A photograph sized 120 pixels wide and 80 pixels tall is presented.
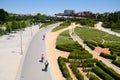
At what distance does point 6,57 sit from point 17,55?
2033 millimetres

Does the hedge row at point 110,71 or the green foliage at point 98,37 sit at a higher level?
the hedge row at point 110,71

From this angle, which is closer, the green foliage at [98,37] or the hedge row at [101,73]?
the hedge row at [101,73]

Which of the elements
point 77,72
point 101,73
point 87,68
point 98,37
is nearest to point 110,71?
point 101,73

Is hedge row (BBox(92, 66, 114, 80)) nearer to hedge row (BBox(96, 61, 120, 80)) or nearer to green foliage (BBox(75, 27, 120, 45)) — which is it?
hedge row (BBox(96, 61, 120, 80))

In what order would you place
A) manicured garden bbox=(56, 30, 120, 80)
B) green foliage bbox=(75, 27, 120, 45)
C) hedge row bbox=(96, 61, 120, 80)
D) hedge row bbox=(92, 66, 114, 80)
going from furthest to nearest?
green foliage bbox=(75, 27, 120, 45) → manicured garden bbox=(56, 30, 120, 80) → hedge row bbox=(96, 61, 120, 80) → hedge row bbox=(92, 66, 114, 80)

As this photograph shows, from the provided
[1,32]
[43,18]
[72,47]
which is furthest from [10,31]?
[43,18]

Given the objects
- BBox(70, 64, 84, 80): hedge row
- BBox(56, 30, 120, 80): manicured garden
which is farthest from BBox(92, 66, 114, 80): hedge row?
BBox(70, 64, 84, 80): hedge row

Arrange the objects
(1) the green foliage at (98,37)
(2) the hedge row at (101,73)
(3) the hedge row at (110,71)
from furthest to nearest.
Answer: (1) the green foliage at (98,37), (3) the hedge row at (110,71), (2) the hedge row at (101,73)

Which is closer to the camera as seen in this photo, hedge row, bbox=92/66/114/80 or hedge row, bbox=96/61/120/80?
hedge row, bbox=92/66/114/80

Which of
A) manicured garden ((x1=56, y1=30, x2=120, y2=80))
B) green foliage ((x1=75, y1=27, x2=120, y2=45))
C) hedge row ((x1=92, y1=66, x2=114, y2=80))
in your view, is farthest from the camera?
green foliage ((x1=75, y1=27, x2=120, y2=45))

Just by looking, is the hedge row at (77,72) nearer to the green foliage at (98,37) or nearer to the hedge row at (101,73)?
the hedge row at (101,73)

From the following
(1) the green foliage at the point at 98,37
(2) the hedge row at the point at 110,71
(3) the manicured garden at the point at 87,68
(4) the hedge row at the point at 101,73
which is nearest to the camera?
(4) the hedge row at the point at 101,73

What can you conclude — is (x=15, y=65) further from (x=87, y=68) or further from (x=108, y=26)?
(x=108, y=26)

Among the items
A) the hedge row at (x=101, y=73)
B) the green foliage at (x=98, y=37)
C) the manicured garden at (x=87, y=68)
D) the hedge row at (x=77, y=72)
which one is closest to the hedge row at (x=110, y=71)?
the manicured garden at (x=87, y=68)
